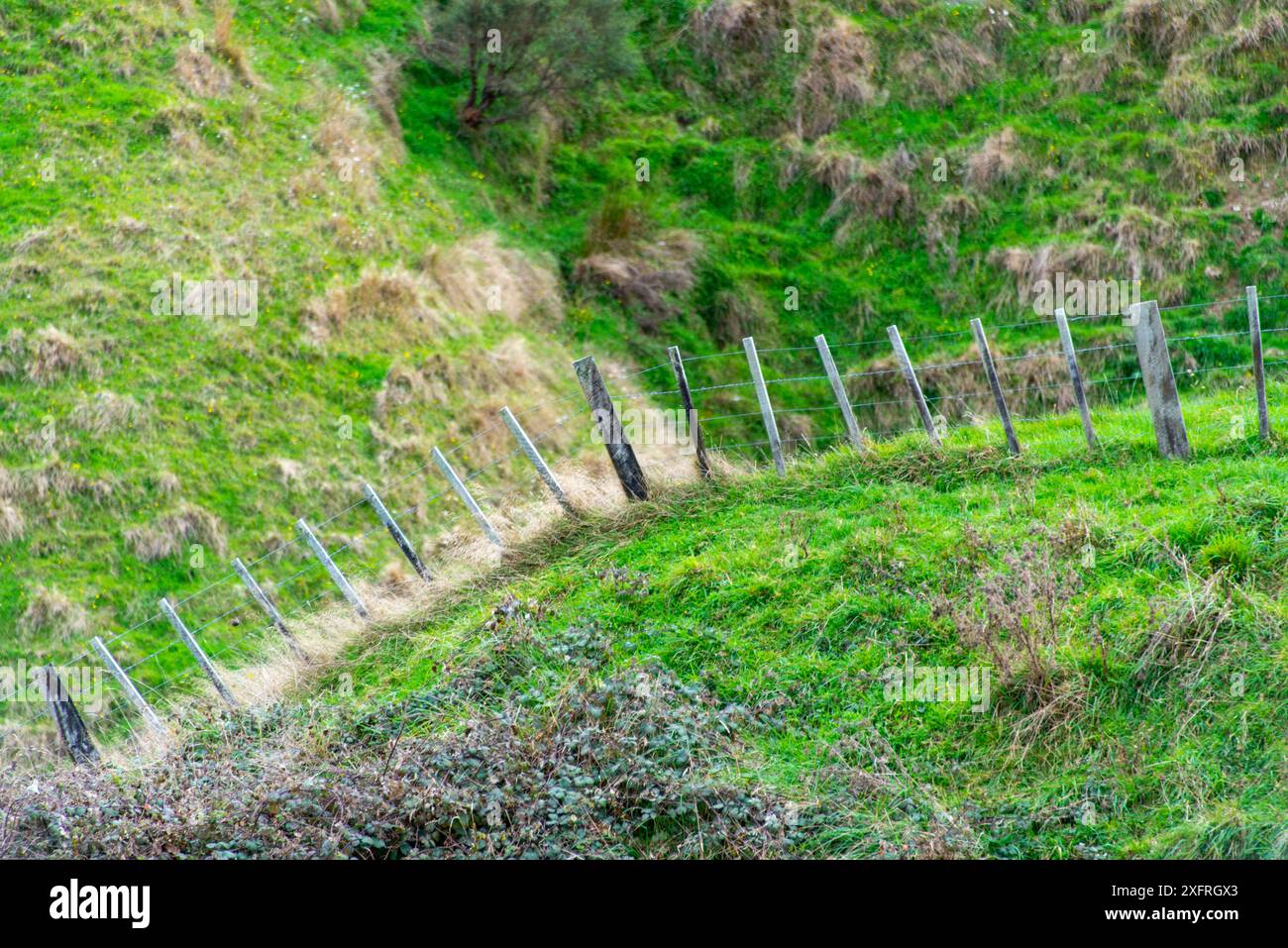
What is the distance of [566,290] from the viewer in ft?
65.4

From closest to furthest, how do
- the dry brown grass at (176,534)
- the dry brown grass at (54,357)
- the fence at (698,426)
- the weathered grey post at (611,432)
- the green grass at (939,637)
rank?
the green grass at (939,637), the fence at (698,426), the weathered grey post at (611,432), the dry brown grass at (176,534), the dry brown grass at (54,357)

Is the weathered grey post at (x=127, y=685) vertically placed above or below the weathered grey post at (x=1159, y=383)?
below

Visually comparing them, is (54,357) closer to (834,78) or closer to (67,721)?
(67,721)

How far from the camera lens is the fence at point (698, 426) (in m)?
10.6

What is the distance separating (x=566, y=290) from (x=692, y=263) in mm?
2116

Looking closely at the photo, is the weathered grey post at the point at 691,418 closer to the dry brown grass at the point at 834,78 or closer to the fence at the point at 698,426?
the fence at the point at 698,426

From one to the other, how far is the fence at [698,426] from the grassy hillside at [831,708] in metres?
0.96

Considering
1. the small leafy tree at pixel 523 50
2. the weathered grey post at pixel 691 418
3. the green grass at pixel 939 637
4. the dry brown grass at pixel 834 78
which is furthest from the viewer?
the dry brown grass at pixel 834 78

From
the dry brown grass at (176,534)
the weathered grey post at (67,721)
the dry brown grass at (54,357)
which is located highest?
the dry brown grass at (54,357)

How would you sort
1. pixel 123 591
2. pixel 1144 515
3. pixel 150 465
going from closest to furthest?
pixel 1144 515 < pixel 123 591 < pixel 150 465

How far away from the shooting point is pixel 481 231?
65.7ft

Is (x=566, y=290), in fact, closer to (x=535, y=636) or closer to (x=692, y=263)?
(x=692, y=263)

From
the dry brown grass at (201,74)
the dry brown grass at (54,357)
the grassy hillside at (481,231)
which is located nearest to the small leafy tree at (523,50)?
the grassy hillside at (481,231)

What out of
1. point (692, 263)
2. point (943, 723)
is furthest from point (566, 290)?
point (943, 723)
